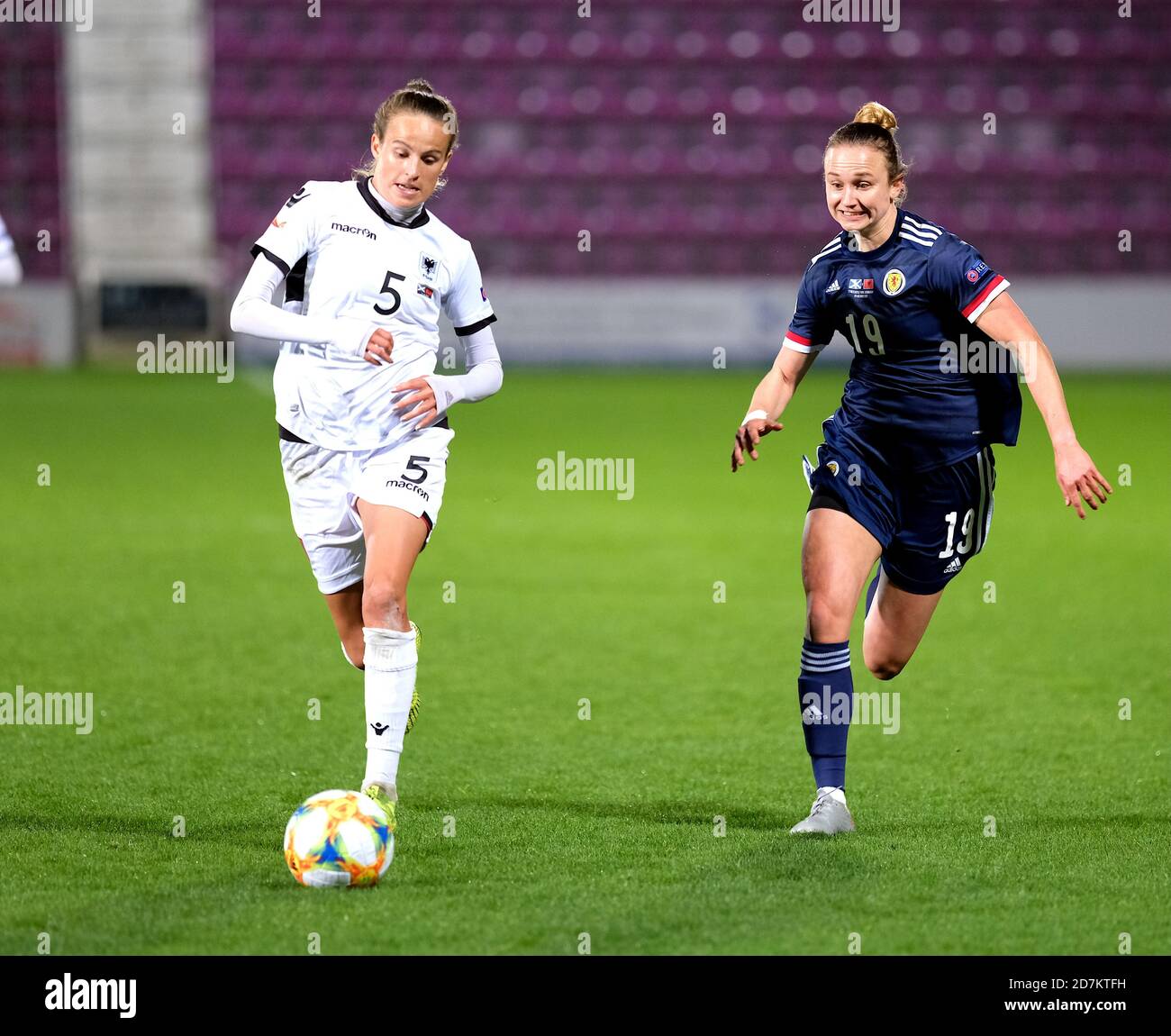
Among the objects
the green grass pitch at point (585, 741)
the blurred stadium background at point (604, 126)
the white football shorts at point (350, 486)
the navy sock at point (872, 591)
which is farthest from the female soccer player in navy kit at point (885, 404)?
the blurred stadium background at point (604, 126)

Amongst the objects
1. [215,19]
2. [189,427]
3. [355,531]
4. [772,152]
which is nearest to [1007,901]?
[355,531]

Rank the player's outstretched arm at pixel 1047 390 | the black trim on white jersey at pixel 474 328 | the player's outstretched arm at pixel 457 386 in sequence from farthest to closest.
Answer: the black trim on white jersey at pixel 474 328 → the player's outstretched arm at pixel 457 386 → the player's outstretched arm at pixel 1047 390

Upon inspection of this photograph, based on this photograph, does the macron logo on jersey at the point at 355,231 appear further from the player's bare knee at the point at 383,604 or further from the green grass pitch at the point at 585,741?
the green grass pitch at the point at 585,741

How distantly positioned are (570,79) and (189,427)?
46.4 feet

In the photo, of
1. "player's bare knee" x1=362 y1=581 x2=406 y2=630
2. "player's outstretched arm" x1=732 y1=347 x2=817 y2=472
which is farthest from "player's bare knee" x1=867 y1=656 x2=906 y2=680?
"player's bare knee" x1=362 y1=581 x2=406 y2=630

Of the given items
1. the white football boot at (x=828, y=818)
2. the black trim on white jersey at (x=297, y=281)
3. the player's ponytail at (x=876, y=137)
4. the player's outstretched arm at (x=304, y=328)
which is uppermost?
the player's ponytail at (x=876, y=137)

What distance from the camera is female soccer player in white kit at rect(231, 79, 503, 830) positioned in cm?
485

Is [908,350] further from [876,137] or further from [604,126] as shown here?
[604,126]

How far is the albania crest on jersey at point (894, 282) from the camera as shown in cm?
488

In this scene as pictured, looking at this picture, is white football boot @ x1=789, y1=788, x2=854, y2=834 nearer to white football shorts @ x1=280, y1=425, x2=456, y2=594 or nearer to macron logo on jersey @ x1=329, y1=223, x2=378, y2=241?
white football shorts @ x1=280, y1=425, x2=456, y2=594

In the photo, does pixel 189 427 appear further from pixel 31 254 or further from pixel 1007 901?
pixel 1007 901

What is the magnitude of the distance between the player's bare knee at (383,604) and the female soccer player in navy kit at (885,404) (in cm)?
109

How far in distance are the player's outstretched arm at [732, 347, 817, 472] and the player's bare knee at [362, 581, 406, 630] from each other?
41.4 inches

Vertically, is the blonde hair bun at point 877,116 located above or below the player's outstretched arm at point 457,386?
above
